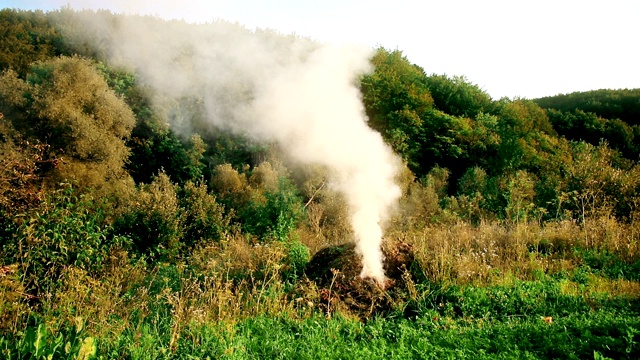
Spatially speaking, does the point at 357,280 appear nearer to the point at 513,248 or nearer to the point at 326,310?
the point at 326,310

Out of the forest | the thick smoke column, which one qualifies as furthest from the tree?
the thick smoke column

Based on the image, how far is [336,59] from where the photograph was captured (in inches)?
433

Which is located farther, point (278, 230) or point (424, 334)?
point (278, 230)

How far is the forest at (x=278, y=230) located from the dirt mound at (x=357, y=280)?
42 millimetres

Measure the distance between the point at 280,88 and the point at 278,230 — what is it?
4.80 meters

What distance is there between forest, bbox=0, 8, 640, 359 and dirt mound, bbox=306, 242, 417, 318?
0.04m

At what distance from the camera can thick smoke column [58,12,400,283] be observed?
31.8 ft

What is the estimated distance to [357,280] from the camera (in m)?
7.06

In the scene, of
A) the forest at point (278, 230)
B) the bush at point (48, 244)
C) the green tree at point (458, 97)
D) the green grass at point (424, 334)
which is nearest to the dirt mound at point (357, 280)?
the forest at point (278, 230)

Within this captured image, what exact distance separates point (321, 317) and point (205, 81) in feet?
66.5

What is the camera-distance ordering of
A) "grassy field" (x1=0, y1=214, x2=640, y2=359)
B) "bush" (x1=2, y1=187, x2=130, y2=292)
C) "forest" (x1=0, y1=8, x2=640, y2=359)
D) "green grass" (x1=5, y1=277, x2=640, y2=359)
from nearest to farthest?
"green grass" (x1=5, y1=277, x2=640, y2=359), "grassy field" (x1=0, y1=214, x2=640, y2=359), "forest" (x1=0, y1=8, x2=640, y2=359), "bush" (x1=2, y1=187, x2=130, y2=292)

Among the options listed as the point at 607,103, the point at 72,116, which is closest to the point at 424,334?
the point at 72,116

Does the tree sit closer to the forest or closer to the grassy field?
the forest

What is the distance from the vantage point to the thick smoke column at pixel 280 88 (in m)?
9.70
